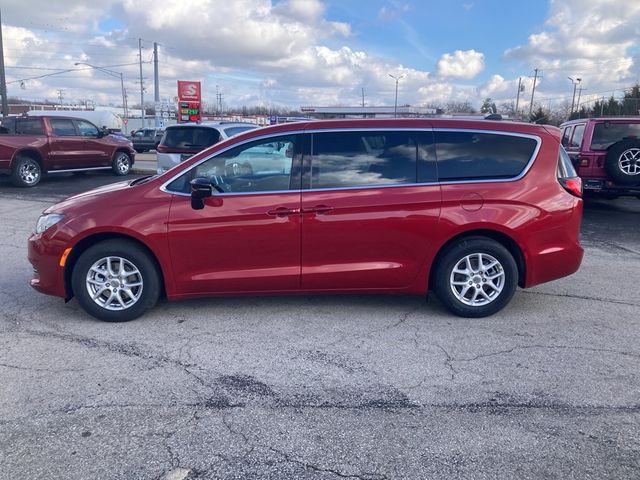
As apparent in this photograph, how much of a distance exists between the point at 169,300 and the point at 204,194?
1.13m

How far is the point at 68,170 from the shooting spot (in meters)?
15.6

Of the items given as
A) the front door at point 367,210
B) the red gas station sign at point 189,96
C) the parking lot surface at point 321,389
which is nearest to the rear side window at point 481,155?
the front door at point 367,210

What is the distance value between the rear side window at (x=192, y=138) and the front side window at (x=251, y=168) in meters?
6.03

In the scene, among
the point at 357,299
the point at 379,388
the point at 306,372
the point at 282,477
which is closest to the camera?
the point at 282,477

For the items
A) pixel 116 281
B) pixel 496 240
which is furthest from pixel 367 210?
pixel 116 281

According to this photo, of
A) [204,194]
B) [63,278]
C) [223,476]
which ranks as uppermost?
[204,194]

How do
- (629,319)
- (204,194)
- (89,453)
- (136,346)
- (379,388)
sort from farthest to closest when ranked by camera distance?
1. (629,319)
2. (204,194)
3. (136,346)
4. (379,388)
5. (89,453)

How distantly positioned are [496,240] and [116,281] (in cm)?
346

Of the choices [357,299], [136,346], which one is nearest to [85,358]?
[136,346]

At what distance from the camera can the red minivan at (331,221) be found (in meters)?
4.87

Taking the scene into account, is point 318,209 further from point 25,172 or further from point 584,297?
point 25,172

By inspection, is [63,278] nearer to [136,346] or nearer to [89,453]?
[136,346]

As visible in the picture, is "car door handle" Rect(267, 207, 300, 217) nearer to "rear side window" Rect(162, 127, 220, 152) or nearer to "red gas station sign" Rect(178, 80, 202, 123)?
"rear side window" Rect(162, 127, 220, 152)

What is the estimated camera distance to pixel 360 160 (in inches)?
197
